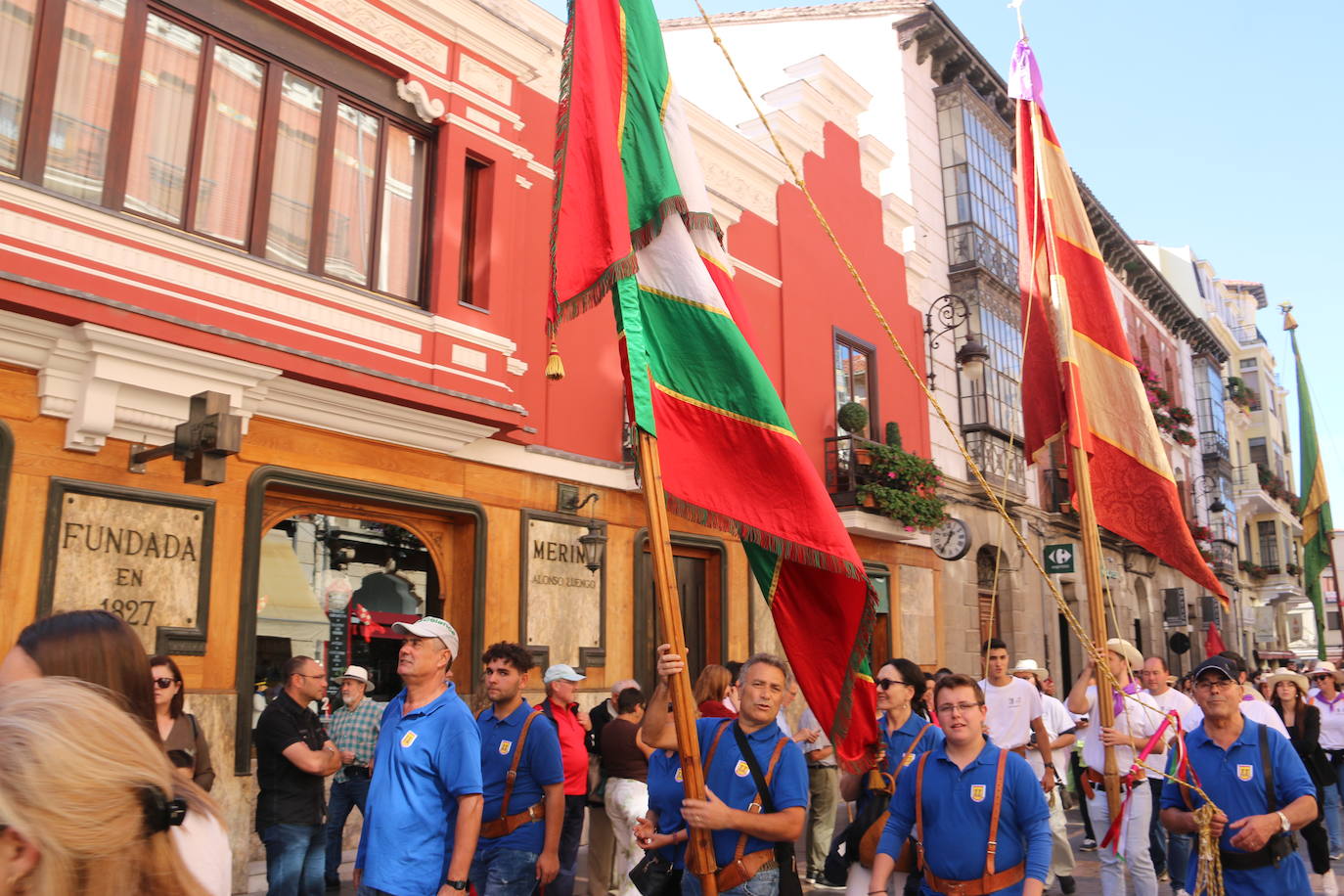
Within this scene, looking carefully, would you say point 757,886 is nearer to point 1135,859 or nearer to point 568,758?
point 568,758

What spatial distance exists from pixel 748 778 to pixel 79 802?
10.6 feet

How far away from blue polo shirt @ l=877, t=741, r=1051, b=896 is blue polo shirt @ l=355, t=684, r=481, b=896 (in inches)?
69.1

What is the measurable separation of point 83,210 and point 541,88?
5525 mm

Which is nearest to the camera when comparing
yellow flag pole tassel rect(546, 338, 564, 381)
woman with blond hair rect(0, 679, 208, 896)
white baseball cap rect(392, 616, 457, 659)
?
woman with blond hair rect(0, 679, 208, 896)

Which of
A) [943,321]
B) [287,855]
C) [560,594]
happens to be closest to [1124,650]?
[560,594]

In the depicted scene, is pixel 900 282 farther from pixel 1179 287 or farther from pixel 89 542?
pixel 1179 287

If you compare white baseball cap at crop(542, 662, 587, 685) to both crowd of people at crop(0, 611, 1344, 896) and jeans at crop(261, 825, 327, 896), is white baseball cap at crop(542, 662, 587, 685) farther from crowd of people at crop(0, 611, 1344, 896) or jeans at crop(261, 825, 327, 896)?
jeans at crop(261, 825, 327, 896)

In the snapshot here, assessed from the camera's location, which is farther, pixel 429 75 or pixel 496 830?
pixel 429 75

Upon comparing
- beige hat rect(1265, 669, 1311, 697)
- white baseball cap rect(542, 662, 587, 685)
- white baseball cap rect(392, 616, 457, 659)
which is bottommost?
beige hat rect(1265, 669, 1311, 697)

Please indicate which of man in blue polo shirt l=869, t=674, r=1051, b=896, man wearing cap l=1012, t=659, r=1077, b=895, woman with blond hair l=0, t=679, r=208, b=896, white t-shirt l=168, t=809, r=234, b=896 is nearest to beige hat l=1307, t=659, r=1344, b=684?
man wearing cap l=1012, t=659, r=1077, b=895

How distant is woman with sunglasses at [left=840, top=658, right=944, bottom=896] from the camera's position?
19.8 ft

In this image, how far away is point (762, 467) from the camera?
478 cm

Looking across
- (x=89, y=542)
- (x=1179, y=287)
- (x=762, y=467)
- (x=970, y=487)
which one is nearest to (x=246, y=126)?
(x=89, y=542)

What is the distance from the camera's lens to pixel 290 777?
250 inches
